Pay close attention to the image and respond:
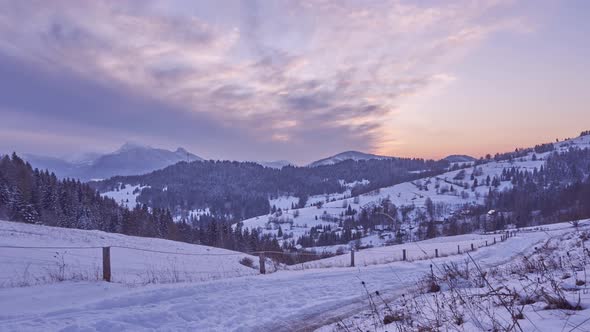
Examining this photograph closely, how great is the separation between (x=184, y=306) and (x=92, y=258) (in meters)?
21.0

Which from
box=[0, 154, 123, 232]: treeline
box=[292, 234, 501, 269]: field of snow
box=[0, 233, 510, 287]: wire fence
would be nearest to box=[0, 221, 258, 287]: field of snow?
box=[0, 233, 510, 287]: wire fence

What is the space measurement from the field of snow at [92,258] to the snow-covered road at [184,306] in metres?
5.79

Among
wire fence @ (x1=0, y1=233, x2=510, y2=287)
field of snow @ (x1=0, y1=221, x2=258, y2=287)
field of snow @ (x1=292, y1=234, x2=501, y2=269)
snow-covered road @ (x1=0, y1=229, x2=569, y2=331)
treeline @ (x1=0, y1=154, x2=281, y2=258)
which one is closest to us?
snow-covered road @ (x1=0, y1=229, x2=569, y2=331)

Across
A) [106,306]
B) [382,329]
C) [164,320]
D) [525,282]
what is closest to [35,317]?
[106,306]

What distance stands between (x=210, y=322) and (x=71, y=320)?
3.05m

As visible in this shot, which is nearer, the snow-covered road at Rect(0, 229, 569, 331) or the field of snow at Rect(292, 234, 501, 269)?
the snow-covered road at Rect(0, 229, 569, 331)

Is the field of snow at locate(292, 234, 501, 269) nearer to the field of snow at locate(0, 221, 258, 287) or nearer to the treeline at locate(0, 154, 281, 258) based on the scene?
the field of snow at locate(0, 221, 258, 287)

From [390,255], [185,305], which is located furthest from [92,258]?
[390,255]

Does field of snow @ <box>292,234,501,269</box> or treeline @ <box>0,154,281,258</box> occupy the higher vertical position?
treeline @ <box>0,154,281,258</box>

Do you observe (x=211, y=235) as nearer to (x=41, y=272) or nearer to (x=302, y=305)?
(x=41, y=272)

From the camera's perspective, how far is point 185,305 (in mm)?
9969

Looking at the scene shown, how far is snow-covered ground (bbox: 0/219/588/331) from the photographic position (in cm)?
829

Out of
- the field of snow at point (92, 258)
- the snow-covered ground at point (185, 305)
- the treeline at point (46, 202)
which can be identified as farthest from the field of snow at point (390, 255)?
the treeline at point (46, 202)

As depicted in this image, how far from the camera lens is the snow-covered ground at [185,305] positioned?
829 centimetres
